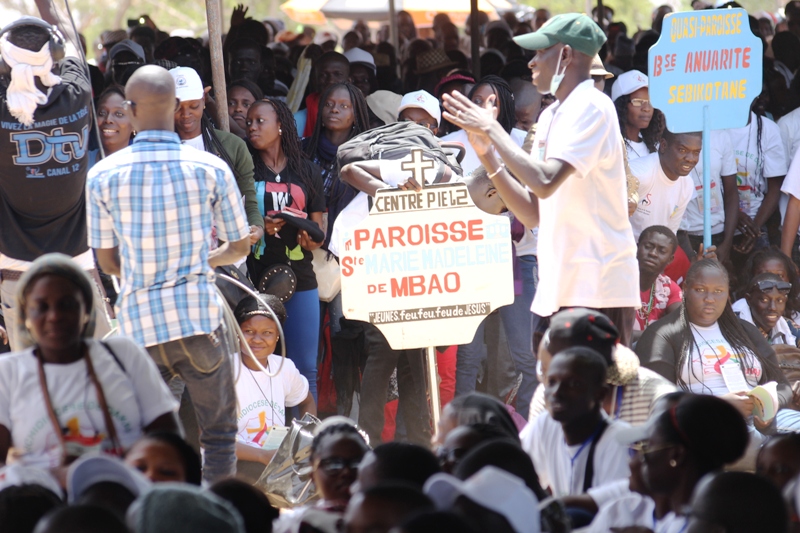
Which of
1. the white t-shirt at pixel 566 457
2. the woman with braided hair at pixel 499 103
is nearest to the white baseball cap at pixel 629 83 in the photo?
the woman with braided hair at pixel 499 103

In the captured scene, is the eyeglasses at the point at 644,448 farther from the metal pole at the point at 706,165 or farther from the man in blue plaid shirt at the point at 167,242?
the metal pole at the point at 706,165

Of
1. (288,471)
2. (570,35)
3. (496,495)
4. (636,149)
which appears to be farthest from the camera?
(636,149)

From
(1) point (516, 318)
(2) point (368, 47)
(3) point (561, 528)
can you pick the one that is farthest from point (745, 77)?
(2) point (368, 47)

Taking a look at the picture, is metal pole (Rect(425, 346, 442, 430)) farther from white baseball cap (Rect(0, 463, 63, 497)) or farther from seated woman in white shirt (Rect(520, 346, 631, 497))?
white baseball cap (Rect(0, 463, 63, 497))

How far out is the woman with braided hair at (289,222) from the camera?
629cm

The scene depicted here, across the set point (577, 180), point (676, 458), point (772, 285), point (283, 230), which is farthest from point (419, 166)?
point (772, 285)

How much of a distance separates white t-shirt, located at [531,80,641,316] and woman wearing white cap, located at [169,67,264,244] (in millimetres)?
2087

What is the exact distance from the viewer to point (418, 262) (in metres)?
5.00

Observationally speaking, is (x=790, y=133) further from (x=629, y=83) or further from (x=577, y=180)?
(x=577, y=180)

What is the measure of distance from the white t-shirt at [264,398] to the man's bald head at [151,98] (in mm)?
1841

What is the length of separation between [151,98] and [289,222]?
6.62 ft

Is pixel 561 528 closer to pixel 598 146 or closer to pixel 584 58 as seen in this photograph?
pixel 598 146

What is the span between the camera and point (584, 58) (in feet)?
14.3

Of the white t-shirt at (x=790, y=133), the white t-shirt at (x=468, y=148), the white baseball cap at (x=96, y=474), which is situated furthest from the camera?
the white t-shirt at (x=790, y=133)
